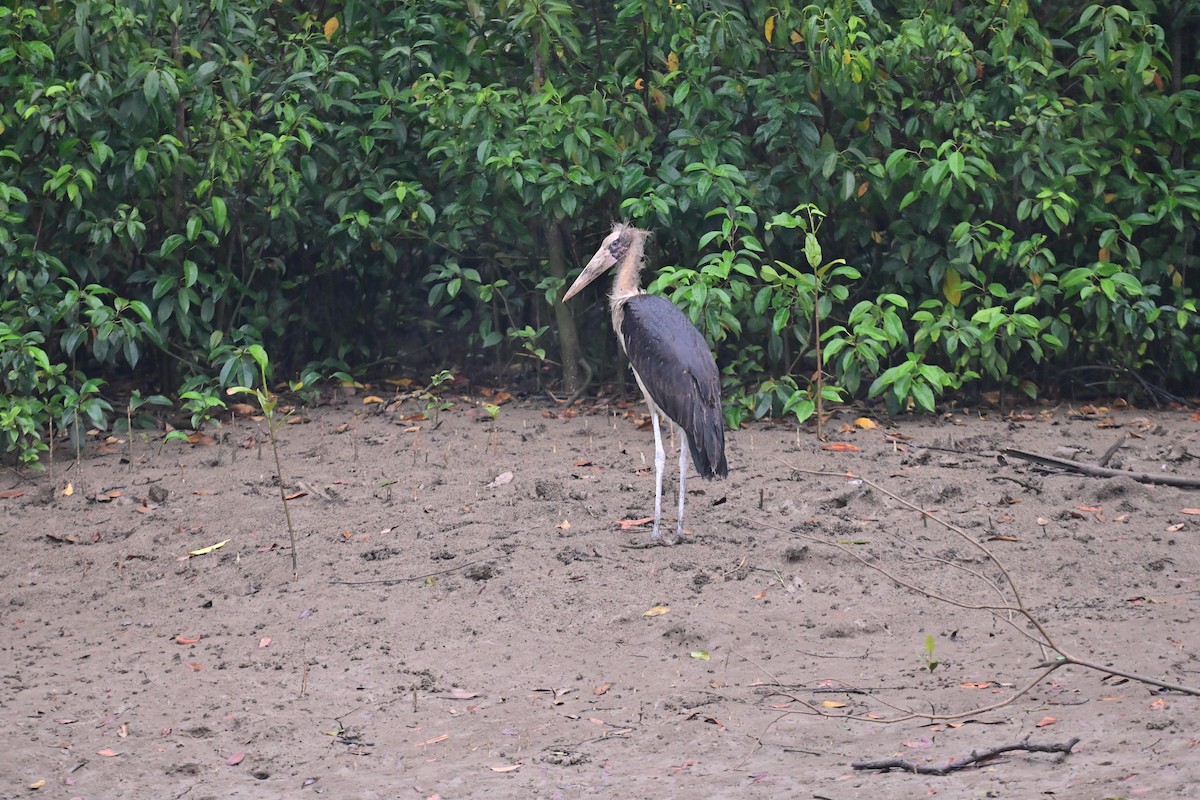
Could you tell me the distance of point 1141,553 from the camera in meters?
5.64

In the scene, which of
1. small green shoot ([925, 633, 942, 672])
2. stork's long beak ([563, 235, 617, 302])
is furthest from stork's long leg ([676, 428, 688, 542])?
small green shoot ([925, 633, 942, 672])

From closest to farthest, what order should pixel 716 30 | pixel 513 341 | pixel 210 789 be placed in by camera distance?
pixel 210 789, pixel 716 30, pixel 513 341

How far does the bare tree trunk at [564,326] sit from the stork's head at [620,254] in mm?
1233

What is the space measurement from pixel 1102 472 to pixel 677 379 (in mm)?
2078

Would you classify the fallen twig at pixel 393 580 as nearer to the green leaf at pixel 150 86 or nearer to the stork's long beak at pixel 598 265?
the stork's long beak at pixel 598 265

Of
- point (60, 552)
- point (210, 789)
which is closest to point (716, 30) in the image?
point (60, 552)

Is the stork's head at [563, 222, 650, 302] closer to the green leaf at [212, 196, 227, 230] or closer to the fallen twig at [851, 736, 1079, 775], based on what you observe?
the green leaf at [212, 196, 227, 230]

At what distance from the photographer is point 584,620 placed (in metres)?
5.31

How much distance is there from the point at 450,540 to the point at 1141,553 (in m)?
2.92

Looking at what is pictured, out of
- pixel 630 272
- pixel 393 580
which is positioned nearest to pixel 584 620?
pixel 393 580

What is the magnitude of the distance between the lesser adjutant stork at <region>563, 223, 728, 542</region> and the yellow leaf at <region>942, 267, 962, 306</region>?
2.08 meters

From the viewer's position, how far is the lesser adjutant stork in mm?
6129

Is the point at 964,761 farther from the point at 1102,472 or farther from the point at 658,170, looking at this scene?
the point at 658,170

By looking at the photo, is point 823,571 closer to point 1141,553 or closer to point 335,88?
point 1141,553
